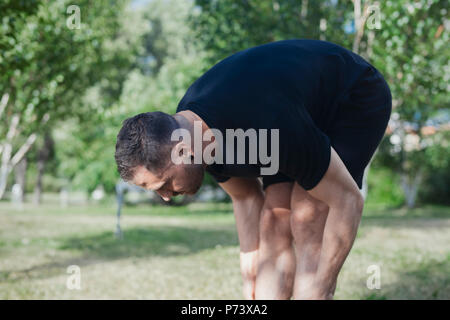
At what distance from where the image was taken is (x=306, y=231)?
220 cm

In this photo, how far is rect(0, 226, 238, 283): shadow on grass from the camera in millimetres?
5426

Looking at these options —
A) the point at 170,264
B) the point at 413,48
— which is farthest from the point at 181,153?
the point at 413,48

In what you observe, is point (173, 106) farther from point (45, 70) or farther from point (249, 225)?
point (249, 225)

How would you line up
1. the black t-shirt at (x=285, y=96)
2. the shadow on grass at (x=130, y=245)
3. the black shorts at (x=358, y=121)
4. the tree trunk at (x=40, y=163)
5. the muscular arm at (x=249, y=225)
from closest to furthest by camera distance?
the black t-shirt at (x=285, y=96), the black shorts at (x=358, y=121), the muscular arm at (x=249, y=225), the shadow on grass at (x=130, y=245), the tree trunk at (x=40, y=163)

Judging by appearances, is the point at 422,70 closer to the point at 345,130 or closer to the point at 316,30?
the point at 316,30

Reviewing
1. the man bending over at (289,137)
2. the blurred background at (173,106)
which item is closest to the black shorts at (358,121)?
the man bending over at (289,137)

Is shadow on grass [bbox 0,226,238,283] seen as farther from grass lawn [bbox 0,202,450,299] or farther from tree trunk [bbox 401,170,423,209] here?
tree trunk [bbox 401,170,423,209]

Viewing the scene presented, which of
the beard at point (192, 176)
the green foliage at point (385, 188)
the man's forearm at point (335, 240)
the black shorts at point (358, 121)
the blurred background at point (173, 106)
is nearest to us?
the beard at point (192, 176)

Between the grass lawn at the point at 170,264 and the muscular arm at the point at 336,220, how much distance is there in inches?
84.8

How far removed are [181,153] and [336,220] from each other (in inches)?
26.8

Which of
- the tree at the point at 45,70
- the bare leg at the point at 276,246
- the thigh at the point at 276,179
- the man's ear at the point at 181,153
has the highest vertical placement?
the tree at the point at 45,70

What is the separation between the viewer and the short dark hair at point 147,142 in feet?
5.36

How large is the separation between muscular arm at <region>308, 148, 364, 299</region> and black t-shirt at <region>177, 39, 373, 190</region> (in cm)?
8

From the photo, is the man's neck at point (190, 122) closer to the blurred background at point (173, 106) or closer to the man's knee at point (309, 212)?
the man's knee at point (309, 212)
